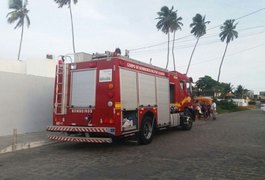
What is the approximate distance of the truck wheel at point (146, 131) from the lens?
1202 cm

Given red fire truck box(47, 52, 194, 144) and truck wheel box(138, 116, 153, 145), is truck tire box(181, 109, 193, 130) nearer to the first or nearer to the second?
red fire truck box(47, 52, 194, 144)

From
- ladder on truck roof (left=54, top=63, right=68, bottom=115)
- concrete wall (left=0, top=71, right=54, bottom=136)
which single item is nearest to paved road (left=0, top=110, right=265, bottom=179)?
ladder on truck roof (left=54, top=63, right=68, bottom=115)

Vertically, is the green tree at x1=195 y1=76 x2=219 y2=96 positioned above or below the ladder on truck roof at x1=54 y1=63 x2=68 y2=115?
above

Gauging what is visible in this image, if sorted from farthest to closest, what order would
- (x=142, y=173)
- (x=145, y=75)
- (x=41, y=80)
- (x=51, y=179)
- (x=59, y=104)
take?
1. (x=41, y=80)
2. (x=145, y=75)
3. (x=59, y=104)
4. (x=142, y=173)
5. (x=51, y=179)

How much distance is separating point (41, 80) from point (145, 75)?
5858mm

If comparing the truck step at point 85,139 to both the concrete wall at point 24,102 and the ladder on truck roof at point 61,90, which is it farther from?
the concrete wall at point 24,102

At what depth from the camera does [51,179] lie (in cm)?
695

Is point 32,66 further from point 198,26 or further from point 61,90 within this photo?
point 198,26

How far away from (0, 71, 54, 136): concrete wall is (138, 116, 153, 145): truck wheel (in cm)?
597

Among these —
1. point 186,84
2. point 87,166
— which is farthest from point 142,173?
point 186,84

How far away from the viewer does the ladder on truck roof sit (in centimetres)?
1151

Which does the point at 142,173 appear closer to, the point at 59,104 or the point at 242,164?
the point at 242,164

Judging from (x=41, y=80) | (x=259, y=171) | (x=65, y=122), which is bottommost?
(x=259, y=171)

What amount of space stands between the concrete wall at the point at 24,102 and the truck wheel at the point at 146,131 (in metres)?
5.97
